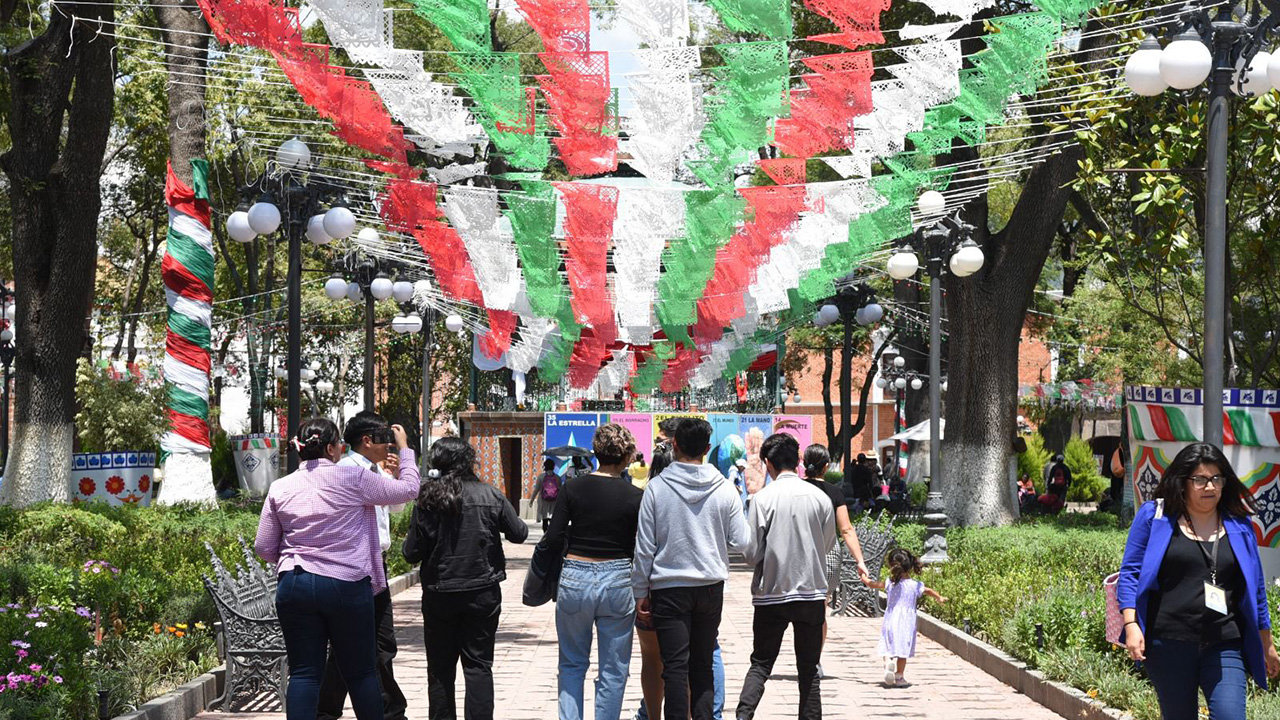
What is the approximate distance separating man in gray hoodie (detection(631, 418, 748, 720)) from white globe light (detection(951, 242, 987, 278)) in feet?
33.6

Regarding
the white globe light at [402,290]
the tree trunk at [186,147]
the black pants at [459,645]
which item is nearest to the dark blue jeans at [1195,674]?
the black pants at [459,645]

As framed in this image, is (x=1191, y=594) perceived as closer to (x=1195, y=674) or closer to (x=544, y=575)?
(x=1195, y=674)

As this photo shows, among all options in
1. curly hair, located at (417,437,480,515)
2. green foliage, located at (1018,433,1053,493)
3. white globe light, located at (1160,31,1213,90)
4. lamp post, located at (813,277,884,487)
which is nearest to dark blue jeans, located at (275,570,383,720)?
curly hair, located at (417,437,480,515)

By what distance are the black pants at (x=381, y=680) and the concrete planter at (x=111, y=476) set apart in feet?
57.1

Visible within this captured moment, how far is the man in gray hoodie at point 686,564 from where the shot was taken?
293 inches

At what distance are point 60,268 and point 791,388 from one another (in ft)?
112

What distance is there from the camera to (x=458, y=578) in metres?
7.64

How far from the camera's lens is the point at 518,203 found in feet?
44.8

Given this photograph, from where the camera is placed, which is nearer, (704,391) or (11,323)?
(704,391)

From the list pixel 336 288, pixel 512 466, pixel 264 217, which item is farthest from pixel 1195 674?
pixel 512 466

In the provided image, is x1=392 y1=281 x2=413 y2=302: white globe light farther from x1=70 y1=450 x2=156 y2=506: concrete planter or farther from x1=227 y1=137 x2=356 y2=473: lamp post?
x1=227 y1=137 x2=356 y2=473: lamp post

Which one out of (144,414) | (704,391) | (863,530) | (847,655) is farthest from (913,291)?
(847,655)

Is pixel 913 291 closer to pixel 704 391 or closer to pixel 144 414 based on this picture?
pixel 704 391

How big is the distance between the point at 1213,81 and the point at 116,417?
30.6m
